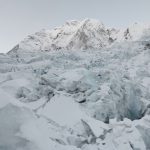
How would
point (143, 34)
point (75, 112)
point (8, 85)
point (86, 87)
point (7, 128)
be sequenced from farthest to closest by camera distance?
point (143, 34), point (86, 87), point (8, 85), point (75, 112), point (7, 128)

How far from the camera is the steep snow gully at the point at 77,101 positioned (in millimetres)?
7832

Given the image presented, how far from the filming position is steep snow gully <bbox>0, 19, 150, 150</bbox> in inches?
308

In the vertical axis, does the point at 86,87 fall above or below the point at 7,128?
below

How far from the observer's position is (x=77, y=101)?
48.4ft

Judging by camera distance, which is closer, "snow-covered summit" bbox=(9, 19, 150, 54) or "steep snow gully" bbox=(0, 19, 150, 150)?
"steep snow gully" bbox=(0, 19, 150, 150)

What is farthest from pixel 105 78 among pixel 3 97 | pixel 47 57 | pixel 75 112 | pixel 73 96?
pixel 3 97

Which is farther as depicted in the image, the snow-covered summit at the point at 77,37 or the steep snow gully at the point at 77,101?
the snow-covered summit at the point at 77,37

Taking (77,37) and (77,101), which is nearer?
(77,101)

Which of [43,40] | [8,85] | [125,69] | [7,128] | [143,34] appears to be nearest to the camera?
[7,128]

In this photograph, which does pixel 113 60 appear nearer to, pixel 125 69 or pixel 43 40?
pixel 125 69

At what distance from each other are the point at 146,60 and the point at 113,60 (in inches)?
88.9

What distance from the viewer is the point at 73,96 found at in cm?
1505

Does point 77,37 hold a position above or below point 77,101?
above

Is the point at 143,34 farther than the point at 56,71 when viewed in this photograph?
Yes
